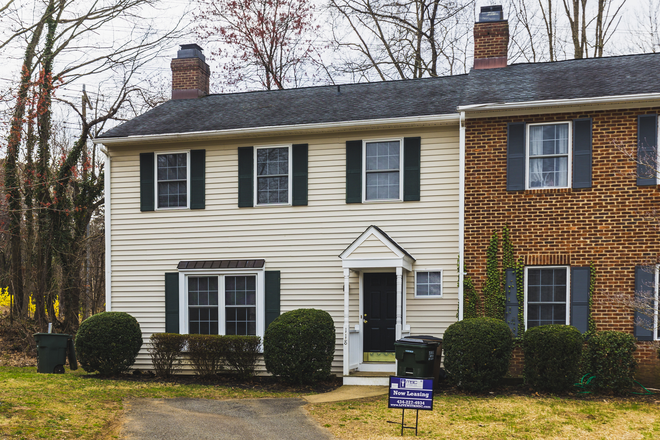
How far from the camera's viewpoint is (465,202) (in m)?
11.6

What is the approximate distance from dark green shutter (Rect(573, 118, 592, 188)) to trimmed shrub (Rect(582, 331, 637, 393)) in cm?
272

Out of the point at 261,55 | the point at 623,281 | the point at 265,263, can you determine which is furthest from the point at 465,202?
the point at 261,55

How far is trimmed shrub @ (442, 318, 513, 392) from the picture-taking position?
33.4 ft

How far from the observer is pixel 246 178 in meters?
13.1

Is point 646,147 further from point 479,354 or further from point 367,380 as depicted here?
point 367,380

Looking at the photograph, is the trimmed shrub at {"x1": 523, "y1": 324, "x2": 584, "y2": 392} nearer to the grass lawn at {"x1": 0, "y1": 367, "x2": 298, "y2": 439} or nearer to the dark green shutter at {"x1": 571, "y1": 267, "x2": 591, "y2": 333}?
the dark green shutter at {"x1": 571, "y1": 267, "x2": 591, "y2": 333}

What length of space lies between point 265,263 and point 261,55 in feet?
43.9

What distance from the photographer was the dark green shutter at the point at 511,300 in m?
11.3

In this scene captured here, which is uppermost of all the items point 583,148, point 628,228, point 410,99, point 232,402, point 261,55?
point 261,55

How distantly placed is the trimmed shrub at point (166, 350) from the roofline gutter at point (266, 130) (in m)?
4.20

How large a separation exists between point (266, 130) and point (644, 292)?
25.4 feet

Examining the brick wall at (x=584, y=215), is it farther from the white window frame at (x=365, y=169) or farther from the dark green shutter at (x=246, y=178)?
the dark green shutter at (x=246, y=178)

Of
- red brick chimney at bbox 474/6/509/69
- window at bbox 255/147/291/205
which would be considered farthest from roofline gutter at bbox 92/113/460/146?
red brick chimney at bbox 474/6/509/69

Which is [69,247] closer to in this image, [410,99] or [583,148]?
[410,99]
